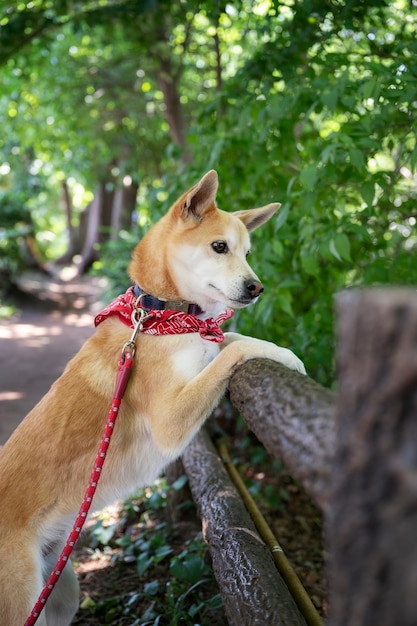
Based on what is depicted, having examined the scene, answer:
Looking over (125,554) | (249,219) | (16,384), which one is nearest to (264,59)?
(249,219)

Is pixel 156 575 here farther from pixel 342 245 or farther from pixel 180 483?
pixel 342 245

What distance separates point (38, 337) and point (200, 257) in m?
9.54

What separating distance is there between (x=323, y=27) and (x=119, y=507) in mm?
3970

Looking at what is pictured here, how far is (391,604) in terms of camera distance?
2.65ft

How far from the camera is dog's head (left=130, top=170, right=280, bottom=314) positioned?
2.56 m

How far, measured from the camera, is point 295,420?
129 cm

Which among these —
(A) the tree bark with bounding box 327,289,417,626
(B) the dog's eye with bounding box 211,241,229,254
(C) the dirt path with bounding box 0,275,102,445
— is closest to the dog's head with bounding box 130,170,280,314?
(B) the dog's eye with bounding box 211,241,229,254

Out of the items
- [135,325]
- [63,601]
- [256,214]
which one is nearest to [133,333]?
[135,325]

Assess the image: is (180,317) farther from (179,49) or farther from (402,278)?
(179,49)

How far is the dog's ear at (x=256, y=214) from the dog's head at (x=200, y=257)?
0.33ft

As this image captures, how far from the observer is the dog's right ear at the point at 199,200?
264 centimetres

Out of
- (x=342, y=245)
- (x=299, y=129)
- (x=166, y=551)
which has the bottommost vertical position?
(x=166, y=551)

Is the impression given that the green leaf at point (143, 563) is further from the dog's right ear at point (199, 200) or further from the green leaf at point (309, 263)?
the dog's right ear at point (199, 200)

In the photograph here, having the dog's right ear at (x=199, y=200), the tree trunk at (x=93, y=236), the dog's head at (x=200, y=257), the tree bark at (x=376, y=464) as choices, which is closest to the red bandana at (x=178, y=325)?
the dog's head at (x=200, y=257)
